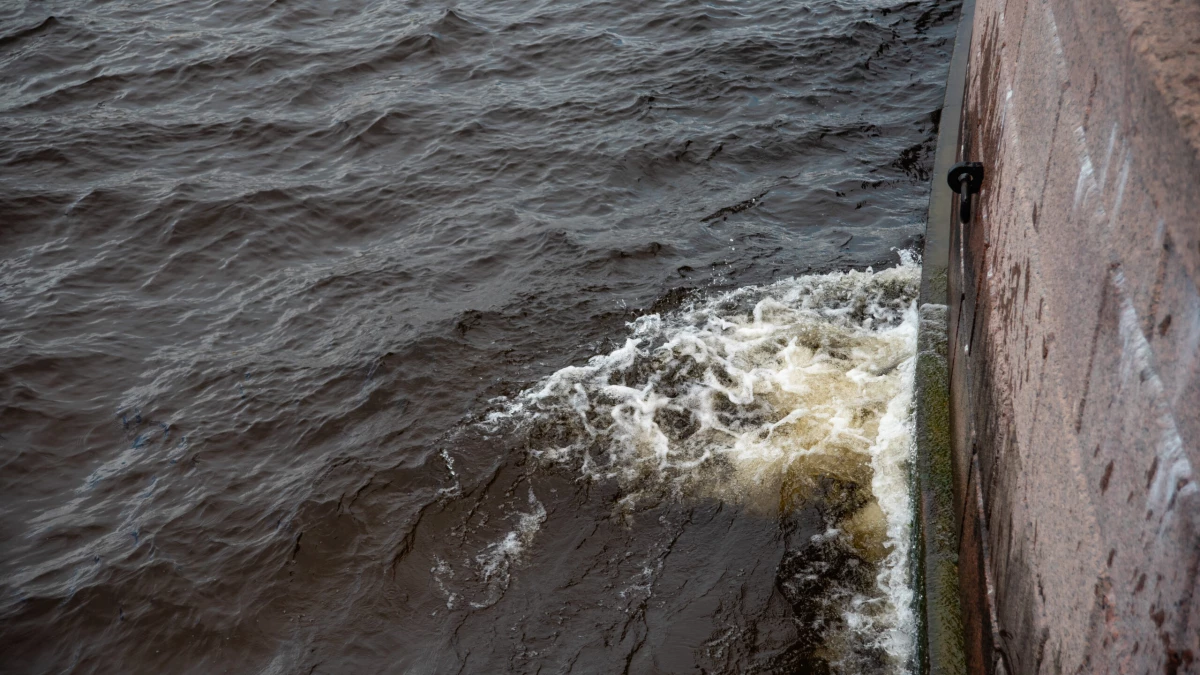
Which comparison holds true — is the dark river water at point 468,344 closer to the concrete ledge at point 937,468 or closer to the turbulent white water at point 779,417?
the turbulent white water at point 779,417

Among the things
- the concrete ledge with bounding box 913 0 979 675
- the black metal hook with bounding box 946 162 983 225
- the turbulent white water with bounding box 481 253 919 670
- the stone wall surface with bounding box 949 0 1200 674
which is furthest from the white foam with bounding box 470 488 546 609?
the black metal hook with bounding box 946 162 983 225

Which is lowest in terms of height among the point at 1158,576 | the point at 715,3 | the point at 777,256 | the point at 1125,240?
the point at 777,256

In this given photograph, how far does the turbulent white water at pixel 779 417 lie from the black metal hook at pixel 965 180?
1842 millimetres

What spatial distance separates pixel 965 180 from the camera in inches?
217

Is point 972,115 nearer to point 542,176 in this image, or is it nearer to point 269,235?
point 542,176

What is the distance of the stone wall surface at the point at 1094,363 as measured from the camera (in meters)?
2.20

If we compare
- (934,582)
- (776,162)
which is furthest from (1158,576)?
(776,162)

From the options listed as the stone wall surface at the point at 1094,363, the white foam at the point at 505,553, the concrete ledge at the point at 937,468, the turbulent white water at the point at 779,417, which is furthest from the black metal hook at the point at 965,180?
the white foam at the point at 505,553

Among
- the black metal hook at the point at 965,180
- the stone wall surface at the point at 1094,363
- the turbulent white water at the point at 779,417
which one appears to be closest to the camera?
the stone wall surface at the point at 1094,363

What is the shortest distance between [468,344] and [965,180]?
4514mm

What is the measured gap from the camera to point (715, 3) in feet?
48.5

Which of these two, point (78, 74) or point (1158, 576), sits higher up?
point (1158, 576)

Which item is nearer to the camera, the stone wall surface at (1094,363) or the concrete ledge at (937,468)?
the stone wall surface at (1094,363)

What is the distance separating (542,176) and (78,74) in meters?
7.71
